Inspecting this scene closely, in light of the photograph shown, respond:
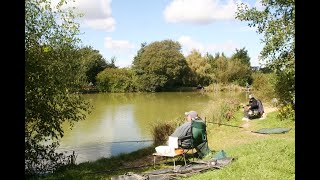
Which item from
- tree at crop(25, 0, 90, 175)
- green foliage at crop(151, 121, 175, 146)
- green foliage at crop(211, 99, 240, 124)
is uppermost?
tree at crop(25, 0, 90, 175)

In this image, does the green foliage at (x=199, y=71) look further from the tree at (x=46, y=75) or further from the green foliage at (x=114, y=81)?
the tree at (x=46, y=75)

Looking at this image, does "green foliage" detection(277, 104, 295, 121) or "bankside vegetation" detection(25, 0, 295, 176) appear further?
"green foliage" detection(277, 104, 295, 121)

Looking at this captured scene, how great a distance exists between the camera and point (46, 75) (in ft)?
23.4

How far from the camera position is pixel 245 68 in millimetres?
43062

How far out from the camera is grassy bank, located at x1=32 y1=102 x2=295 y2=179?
5750mm

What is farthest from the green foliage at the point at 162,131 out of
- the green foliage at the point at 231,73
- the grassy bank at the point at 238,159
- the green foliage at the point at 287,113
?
the green foliage at the point at 231,73

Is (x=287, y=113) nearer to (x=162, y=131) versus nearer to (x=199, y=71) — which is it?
(x=162, y=131)

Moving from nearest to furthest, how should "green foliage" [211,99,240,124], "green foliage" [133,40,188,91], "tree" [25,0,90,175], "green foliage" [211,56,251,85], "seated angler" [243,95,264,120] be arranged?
"tree" [25,0,90,175]
"seated angler" [243,95,264,120]
"green foliage" [211,99,240,124]
"green foliage" [211,56,251,85]
"green foliage" [133,40,188,91]

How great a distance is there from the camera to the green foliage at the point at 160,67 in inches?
1697

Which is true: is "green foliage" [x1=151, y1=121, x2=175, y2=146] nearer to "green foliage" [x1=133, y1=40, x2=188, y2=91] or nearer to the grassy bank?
the grassy bank

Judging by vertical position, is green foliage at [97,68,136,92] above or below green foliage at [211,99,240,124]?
above

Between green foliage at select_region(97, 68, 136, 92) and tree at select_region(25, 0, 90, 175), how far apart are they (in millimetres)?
33717

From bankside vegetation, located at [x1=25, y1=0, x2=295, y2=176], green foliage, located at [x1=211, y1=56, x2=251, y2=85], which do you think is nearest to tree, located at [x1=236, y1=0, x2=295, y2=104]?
bankside vegetation, located at [x1=25, y1=0, x2=295, y2=176]
